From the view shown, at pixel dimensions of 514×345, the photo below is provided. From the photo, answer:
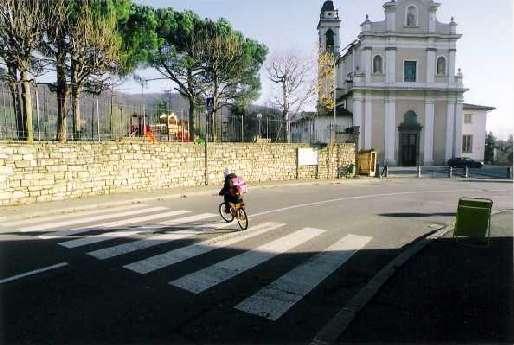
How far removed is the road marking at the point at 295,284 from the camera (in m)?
5.32

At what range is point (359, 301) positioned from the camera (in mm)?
5523

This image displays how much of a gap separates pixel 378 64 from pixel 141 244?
43241 mm

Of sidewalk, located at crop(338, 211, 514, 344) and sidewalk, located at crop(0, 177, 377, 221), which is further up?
sidewalk, located at crop(0, 177, 377, 221)

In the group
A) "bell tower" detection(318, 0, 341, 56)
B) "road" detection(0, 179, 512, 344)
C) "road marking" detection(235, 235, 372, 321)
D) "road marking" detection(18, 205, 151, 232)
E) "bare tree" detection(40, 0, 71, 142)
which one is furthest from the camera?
"bell tower" detection(318, 0, 341, 56)

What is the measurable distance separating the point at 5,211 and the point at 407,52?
44.6 meters

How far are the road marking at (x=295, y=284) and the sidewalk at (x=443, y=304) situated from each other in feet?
3.27

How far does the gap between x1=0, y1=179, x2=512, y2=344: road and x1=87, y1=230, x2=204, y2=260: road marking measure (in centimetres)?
4

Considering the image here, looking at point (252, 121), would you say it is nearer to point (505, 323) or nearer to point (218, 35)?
point (218, 35)

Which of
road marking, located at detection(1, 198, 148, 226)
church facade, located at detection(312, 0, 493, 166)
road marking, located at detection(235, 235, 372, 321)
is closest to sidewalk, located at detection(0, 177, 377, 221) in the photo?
road marking, located at detection(1, 198, 148, 226)

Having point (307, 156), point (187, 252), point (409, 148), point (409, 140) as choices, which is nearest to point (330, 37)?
point (409, 140)

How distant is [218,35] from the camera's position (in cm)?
3011

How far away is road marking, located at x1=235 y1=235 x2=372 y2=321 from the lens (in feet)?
17.5

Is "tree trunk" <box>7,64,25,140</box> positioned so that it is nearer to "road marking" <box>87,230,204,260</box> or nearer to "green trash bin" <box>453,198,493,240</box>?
"road marking" <box>87,230,204,260</box>

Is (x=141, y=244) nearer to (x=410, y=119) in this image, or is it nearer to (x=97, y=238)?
(x=97, y=238)
